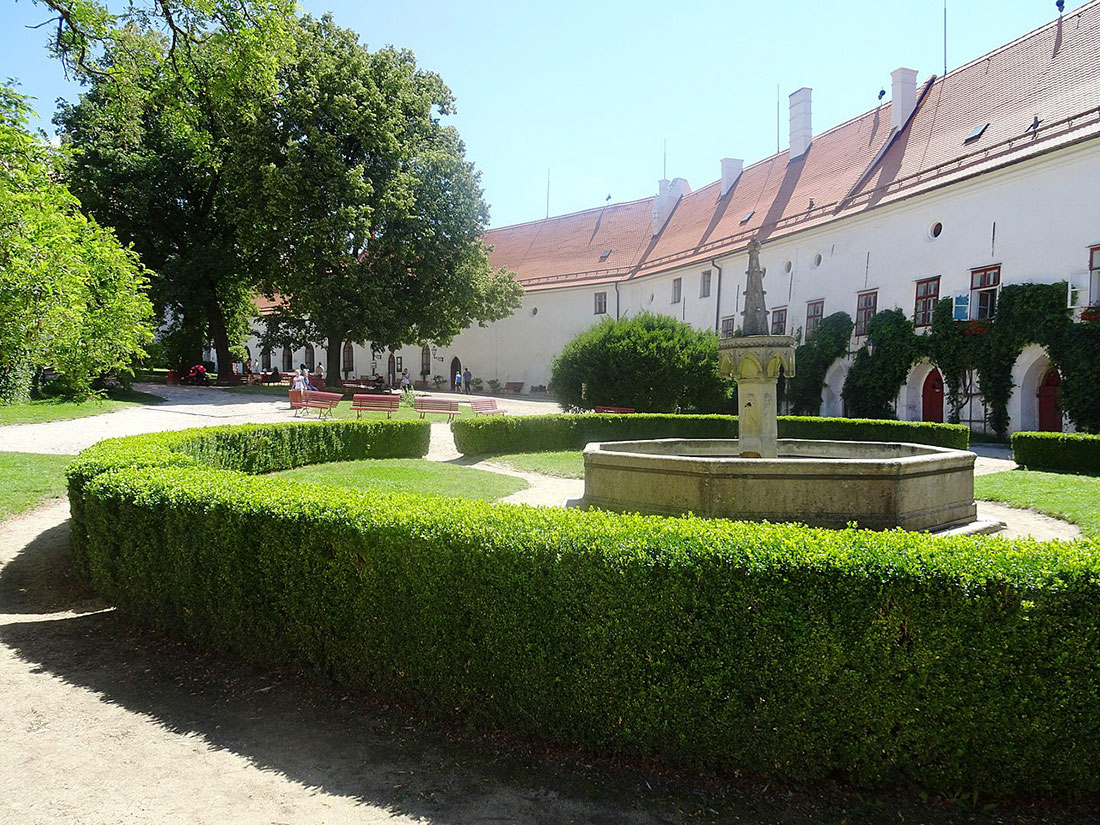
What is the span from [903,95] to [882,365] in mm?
11604

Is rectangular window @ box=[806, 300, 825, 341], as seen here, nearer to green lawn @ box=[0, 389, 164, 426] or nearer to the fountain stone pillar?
the fountain stone pillar

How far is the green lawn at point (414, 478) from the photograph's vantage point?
12359 millimetres

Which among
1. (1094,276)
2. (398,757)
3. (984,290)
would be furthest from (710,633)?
(984,290)

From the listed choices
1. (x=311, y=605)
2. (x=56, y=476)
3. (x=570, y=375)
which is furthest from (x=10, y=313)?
(x=570, y=375)

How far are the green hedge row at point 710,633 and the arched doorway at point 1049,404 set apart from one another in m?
22.4

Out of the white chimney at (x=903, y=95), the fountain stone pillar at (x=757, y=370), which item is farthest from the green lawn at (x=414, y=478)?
the white chimney at (x=903, y=95)

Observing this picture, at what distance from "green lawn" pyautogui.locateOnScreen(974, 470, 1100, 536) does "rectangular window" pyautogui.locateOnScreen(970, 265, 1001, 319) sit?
10756mm

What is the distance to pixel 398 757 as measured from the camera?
4285 millimetres

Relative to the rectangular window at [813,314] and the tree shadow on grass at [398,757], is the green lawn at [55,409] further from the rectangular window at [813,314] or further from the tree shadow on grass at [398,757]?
the rectangular window at [813,314]

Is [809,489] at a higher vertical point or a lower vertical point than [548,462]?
higher

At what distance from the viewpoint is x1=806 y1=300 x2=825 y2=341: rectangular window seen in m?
31.7

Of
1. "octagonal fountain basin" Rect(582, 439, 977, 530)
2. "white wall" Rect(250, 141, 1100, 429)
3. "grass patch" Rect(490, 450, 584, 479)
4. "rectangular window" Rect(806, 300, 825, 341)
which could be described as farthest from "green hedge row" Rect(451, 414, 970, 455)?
"rectangular window" Rect(806, 300, 825, 341)

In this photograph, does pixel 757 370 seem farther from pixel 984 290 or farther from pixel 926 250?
pixel 926 250

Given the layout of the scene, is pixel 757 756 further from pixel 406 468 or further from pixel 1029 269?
pixel 1029 269
